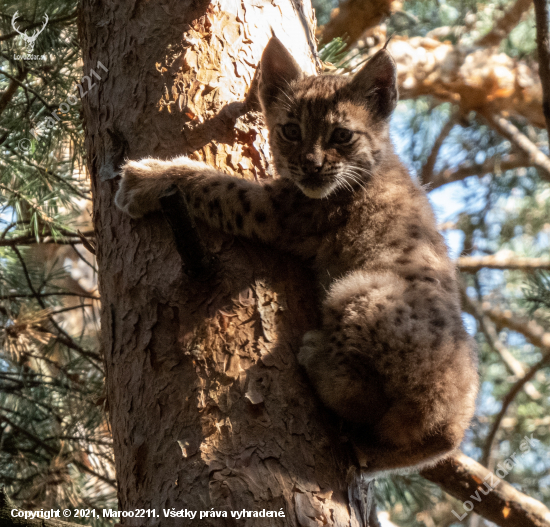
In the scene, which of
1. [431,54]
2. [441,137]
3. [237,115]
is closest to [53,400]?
[237,115]

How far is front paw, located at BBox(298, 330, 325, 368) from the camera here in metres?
2.53

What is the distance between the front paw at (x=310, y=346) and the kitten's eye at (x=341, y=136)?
1.24m

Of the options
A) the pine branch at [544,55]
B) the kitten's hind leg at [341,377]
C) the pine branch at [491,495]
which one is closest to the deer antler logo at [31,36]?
the kitten's hind leg at [341,377]

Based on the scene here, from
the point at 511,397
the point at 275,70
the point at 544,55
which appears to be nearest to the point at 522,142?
the point at 511,397

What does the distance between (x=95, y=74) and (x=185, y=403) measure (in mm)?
1975

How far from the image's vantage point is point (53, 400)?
4.12 metres

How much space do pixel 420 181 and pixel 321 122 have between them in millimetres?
1015

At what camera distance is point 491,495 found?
4.13 metres

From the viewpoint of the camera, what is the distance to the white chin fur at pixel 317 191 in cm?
319

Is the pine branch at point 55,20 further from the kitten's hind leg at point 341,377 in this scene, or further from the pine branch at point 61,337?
the kitten's hind leg at point 341,377

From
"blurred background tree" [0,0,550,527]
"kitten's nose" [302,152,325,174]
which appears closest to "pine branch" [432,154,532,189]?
"blurred background tree" [0,0,550,527]

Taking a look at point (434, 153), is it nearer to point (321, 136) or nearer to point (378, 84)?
point (378, 84)

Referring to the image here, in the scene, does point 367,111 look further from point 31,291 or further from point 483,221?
point 483,221

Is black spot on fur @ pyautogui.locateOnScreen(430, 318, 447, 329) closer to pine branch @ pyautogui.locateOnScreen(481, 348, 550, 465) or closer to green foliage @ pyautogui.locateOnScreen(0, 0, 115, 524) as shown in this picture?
green foliage @ pyautogui.locateOnScreen(0, 0, 115, 524)
